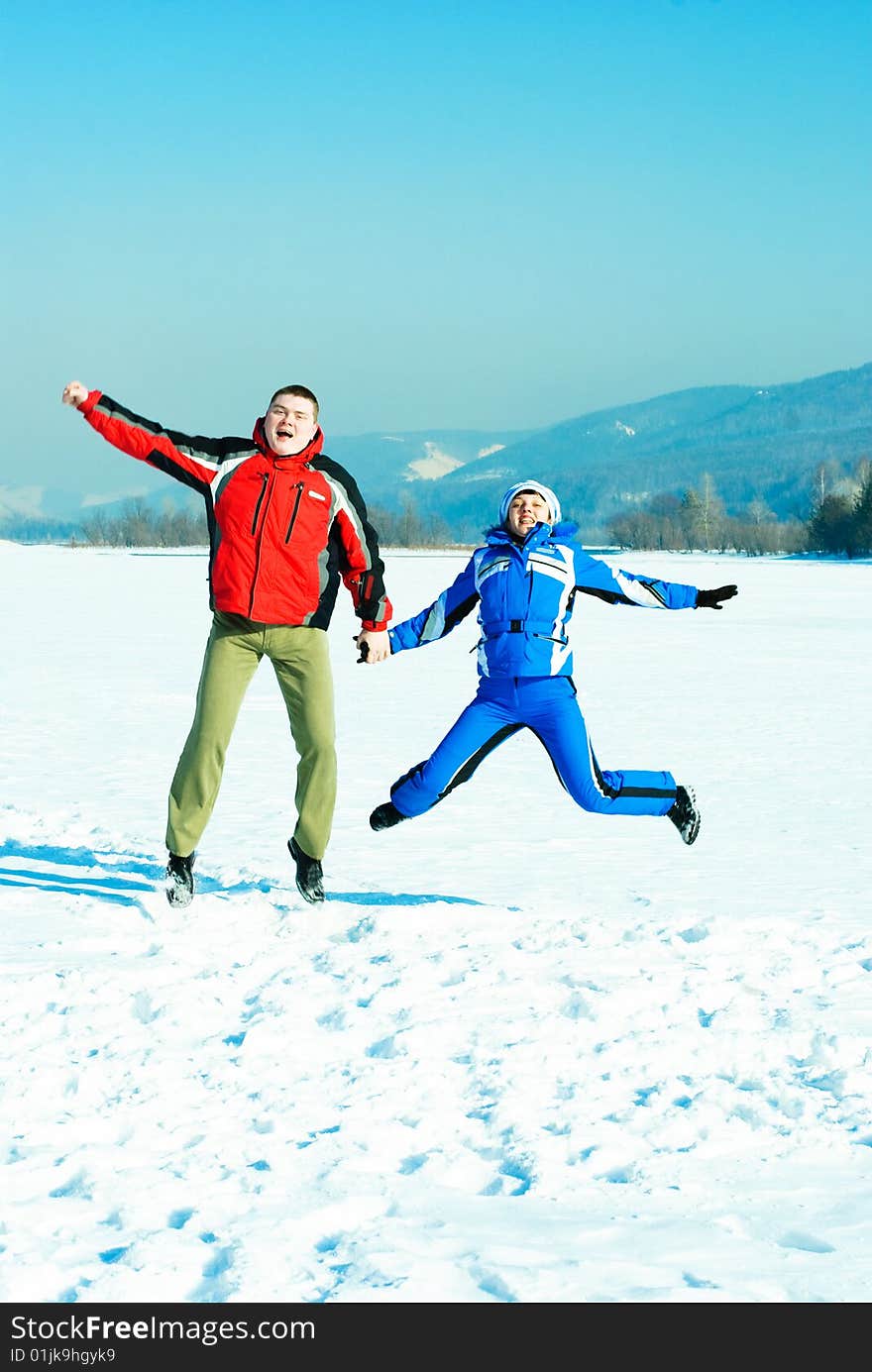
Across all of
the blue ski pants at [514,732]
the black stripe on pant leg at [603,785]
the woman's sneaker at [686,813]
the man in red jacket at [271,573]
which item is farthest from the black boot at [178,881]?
the woman's sneaker at [686,813]

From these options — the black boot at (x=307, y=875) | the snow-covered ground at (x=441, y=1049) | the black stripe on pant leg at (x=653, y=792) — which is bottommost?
the snow-covered ground at (x=441, y=1049)

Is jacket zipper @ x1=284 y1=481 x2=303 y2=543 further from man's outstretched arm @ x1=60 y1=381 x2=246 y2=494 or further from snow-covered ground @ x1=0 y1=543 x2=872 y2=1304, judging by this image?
snow-covered ground @ x1=0 y1=543 x2=872 y2=1304

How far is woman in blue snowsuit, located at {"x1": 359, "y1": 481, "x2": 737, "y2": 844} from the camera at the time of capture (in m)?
5.31

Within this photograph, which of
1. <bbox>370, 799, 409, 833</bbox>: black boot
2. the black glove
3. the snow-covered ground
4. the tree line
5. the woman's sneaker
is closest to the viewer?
the snow-covered ground

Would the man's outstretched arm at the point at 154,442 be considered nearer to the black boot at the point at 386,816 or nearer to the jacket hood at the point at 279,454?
the jacket hood at the point at 279,454

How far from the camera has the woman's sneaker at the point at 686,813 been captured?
19.0 ft

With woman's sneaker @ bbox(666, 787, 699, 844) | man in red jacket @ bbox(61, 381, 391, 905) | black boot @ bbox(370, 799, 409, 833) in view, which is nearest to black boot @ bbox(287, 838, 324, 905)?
man in red jacket @ bbox(61, 381, 391, 905)

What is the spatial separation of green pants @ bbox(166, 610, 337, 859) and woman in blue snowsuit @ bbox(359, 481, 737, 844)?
26cm

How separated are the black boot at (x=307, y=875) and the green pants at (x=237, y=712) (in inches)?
4.4

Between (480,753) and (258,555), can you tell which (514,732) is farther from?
(258,555)

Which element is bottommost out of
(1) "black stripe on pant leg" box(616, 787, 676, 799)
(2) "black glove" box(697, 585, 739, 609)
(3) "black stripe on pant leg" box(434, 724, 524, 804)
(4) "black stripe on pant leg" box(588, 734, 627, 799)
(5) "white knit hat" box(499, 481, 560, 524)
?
(1) "black stripe on pant leg" box(616, 787, 676, 799)
